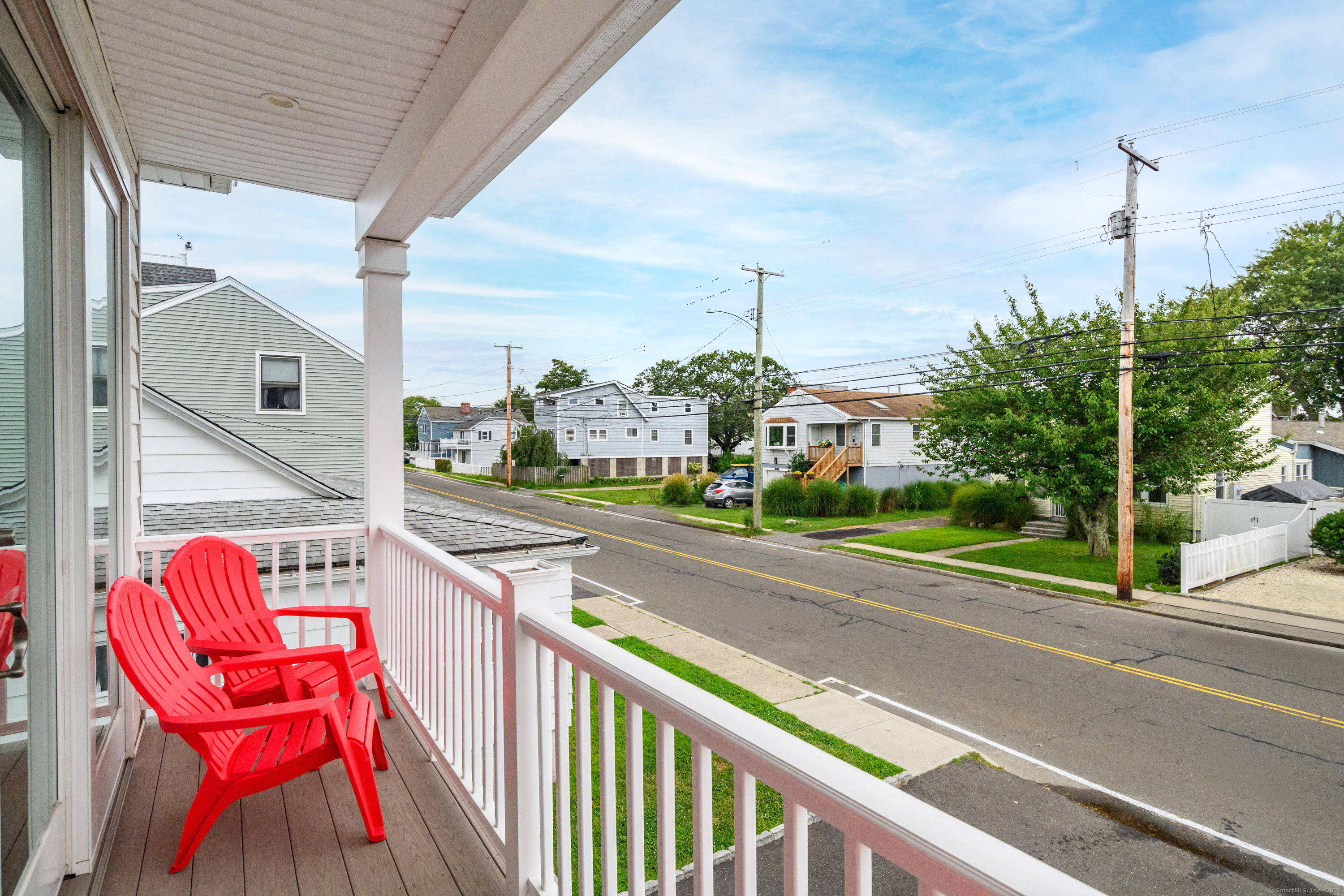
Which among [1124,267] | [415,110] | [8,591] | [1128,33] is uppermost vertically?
[1128,33]

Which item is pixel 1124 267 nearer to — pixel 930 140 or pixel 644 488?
pixel 930 140

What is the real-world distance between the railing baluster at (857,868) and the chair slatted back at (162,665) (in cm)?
187

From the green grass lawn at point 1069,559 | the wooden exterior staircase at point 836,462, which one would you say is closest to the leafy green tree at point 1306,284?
the green grass lawn at point 1069,559

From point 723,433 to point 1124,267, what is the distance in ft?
103

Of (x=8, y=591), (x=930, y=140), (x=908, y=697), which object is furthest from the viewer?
(x=930, y=140)

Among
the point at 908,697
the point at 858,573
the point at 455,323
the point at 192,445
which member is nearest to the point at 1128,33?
the point at 858,573

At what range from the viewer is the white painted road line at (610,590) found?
9812 millimetres

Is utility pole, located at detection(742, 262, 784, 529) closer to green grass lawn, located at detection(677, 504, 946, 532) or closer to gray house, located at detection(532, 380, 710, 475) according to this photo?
green grass lawn, located at detection(677, 504, 946, 532)

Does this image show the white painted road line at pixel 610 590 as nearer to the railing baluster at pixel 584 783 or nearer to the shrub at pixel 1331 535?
the railing baluster at pixel 584 783

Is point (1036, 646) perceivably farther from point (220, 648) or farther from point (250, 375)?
point (250, 375)

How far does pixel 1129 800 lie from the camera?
14.6 feet

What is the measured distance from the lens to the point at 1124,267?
412 inches

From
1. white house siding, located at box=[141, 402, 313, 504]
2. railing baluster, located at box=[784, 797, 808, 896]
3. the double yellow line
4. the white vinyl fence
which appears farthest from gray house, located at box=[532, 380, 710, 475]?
railing baluster, located at box=[784, 797, 808, 896]

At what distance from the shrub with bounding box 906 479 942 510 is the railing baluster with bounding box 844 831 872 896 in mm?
20661
